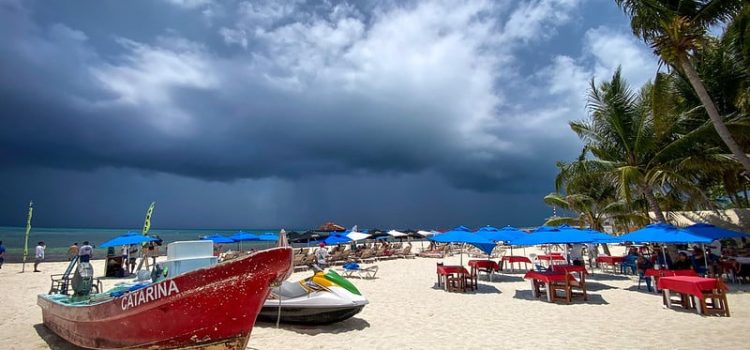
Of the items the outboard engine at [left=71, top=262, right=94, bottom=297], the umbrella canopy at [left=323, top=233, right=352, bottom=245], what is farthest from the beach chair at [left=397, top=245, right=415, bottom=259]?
the outboard engine at [left=71, top=262, right=94, bottom=297]

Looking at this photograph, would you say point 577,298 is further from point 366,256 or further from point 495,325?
point 366,256

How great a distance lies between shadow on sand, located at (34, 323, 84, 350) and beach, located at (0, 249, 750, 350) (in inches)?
0.7

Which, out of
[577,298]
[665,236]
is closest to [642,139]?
[665,236]

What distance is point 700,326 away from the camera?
7223 mm

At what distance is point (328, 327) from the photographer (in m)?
7.65

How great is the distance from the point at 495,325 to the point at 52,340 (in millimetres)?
8715

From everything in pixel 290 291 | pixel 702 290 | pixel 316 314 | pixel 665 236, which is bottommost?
pixel 316 314

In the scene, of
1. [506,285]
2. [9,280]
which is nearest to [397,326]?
[506,285]

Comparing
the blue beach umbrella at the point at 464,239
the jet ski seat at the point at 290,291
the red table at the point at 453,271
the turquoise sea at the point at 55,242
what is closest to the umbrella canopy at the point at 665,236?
the blue beach umbrella at the point at 464,239

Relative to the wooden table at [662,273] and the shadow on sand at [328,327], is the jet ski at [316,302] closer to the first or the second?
the shadow on sand at [328,327]

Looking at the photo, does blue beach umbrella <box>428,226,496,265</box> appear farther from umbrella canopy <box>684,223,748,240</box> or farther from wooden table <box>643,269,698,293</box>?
umbrella canopy <box>684,223,748,240</box>

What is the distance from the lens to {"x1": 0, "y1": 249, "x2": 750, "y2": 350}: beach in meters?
6.39

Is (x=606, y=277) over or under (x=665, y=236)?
under

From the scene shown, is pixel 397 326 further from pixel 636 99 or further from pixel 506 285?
pixel 636 99
